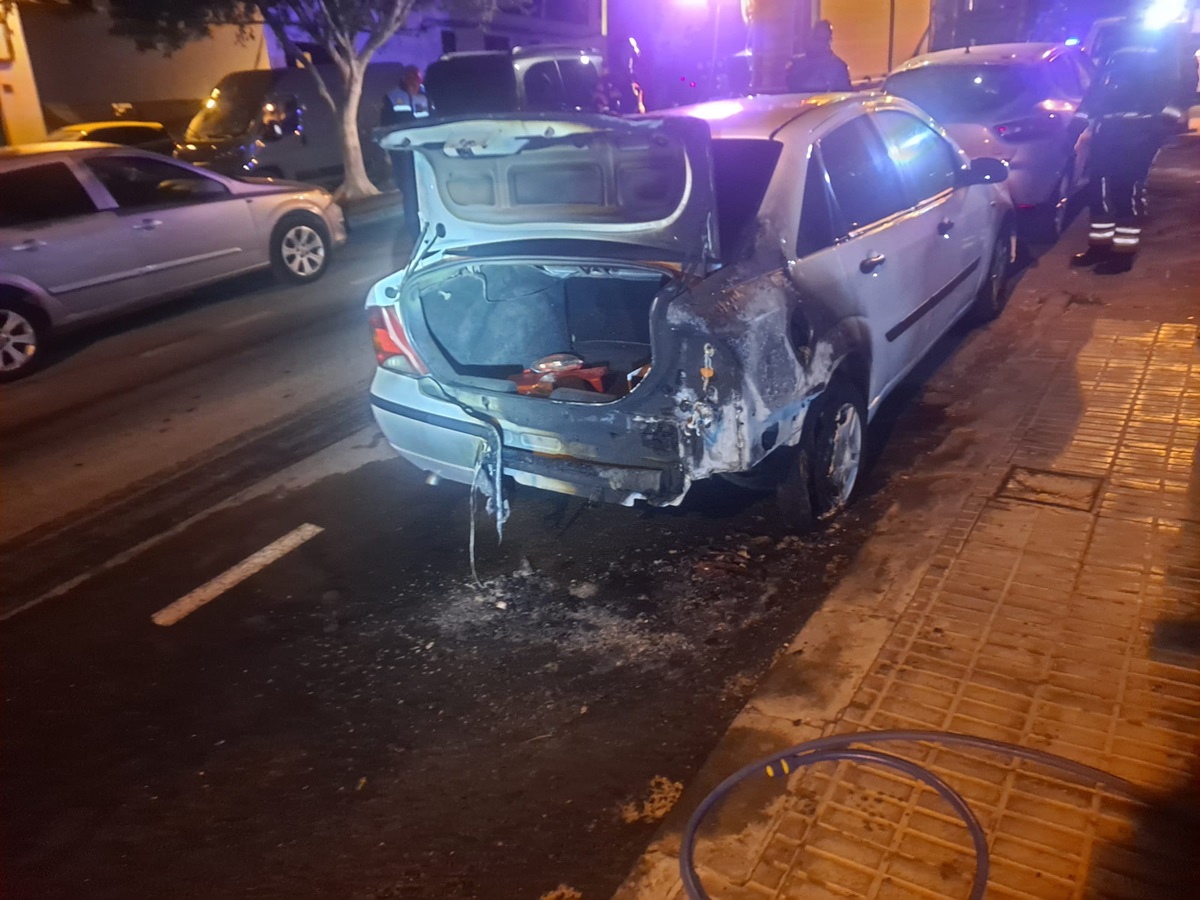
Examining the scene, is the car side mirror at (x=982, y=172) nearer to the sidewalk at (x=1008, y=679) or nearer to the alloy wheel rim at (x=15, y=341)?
the sidewalk at (x=1008, y=679)

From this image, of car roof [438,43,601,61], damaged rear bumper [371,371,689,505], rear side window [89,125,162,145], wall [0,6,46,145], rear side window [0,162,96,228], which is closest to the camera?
damaged rear bumper [371,371,689,505]

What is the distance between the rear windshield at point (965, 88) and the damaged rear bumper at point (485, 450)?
653 cm

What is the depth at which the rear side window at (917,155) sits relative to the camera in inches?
191

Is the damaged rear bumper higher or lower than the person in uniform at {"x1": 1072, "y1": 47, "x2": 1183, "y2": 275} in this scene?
lower

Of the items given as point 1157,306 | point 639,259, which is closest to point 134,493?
point 639,259

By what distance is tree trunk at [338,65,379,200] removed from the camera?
51.4ft

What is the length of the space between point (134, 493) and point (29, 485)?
0.76m

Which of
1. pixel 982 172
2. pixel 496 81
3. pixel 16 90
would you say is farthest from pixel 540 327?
pixel 16 90

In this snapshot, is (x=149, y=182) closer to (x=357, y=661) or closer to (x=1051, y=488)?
(x=357, y=661)

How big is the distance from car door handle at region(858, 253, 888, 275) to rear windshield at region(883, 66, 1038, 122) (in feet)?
16.6

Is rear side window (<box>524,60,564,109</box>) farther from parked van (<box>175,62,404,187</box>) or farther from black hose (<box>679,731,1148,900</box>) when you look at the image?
black hose (<box>679,731,1148,900</box>)

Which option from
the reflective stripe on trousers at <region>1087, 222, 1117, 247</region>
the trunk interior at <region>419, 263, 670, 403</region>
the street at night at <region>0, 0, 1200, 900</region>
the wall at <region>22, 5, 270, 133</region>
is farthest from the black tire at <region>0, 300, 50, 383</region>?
the wall at <region>22, 5, 270, 133</region>

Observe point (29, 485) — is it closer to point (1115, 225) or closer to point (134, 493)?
point (134, 493)

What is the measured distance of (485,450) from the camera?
3.97 meters
